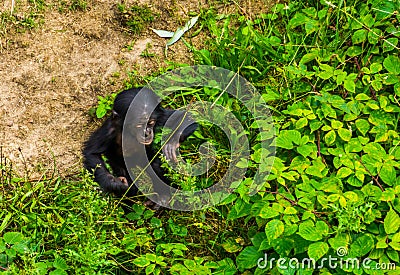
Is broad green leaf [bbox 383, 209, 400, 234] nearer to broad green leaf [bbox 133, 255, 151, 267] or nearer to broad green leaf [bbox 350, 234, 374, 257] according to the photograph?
broad green leaf [bbox 350, 234, 374, 257]

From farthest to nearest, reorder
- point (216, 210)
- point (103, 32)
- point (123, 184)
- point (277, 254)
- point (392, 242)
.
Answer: point (103, 32) < point (123, 184) < point (216, 210) < point (277, 254) < point (392, 242)

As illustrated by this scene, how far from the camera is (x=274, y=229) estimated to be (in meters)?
3.51

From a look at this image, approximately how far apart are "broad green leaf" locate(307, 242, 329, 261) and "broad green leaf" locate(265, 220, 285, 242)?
183 millimetres

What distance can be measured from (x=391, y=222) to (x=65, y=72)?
279 centimetres

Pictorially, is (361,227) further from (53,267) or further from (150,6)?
(150,6)

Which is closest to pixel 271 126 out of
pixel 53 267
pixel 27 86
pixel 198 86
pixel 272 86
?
pixel 272 86

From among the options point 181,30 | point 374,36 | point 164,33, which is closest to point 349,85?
point 374,36

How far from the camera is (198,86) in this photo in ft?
15.8

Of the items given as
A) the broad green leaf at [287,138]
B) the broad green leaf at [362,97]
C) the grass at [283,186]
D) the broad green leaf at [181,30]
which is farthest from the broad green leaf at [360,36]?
the broad green leaf at [181,30]

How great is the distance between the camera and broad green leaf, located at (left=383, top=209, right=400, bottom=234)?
3.48 metres

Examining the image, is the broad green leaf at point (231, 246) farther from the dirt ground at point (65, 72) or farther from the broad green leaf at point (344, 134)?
the dirt ground at point (65, 72)

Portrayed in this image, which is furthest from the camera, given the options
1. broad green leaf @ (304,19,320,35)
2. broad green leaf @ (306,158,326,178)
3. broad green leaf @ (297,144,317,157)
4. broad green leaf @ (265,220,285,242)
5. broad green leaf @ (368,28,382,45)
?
broad green leaf @ (304,19,320,35)

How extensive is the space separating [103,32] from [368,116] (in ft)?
7.46

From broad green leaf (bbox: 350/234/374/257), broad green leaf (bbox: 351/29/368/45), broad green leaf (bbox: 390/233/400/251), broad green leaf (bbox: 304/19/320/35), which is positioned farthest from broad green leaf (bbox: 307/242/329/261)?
broad green leaf (bbox: 304/19/320/35)
